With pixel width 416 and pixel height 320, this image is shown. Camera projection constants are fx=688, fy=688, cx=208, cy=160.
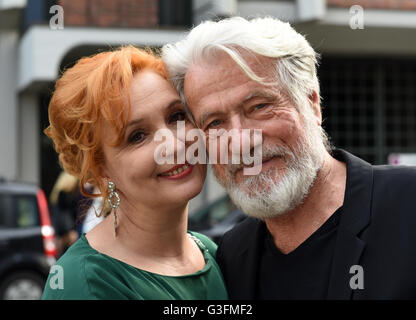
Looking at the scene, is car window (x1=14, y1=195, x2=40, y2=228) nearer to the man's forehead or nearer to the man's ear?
the man's forehead

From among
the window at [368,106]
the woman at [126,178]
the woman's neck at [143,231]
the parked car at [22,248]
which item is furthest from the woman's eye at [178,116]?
the window at [368,106]

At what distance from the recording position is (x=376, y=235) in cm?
255

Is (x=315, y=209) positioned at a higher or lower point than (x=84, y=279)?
higher

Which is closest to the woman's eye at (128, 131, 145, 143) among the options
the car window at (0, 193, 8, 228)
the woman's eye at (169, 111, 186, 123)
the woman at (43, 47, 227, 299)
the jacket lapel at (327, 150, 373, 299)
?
the woman at (43, 47, 227, 299)

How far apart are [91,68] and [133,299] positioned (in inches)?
37.7

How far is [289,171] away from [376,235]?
42cm

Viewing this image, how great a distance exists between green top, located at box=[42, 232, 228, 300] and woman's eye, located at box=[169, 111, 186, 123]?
61 centimetres

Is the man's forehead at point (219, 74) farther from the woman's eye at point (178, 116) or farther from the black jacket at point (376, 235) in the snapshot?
the black jacket at point (376, 235)

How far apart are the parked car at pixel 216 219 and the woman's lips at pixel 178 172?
186 inches

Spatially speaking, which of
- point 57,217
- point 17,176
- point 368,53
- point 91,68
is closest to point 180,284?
point 91,68

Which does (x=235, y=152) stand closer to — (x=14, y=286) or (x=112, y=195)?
(x=112, y=195)

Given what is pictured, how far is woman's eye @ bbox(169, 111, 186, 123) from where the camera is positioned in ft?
9.33

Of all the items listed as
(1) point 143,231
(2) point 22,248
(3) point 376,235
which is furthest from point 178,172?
(2) point 22,248

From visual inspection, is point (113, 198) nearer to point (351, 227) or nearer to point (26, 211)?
point (351, 227)
